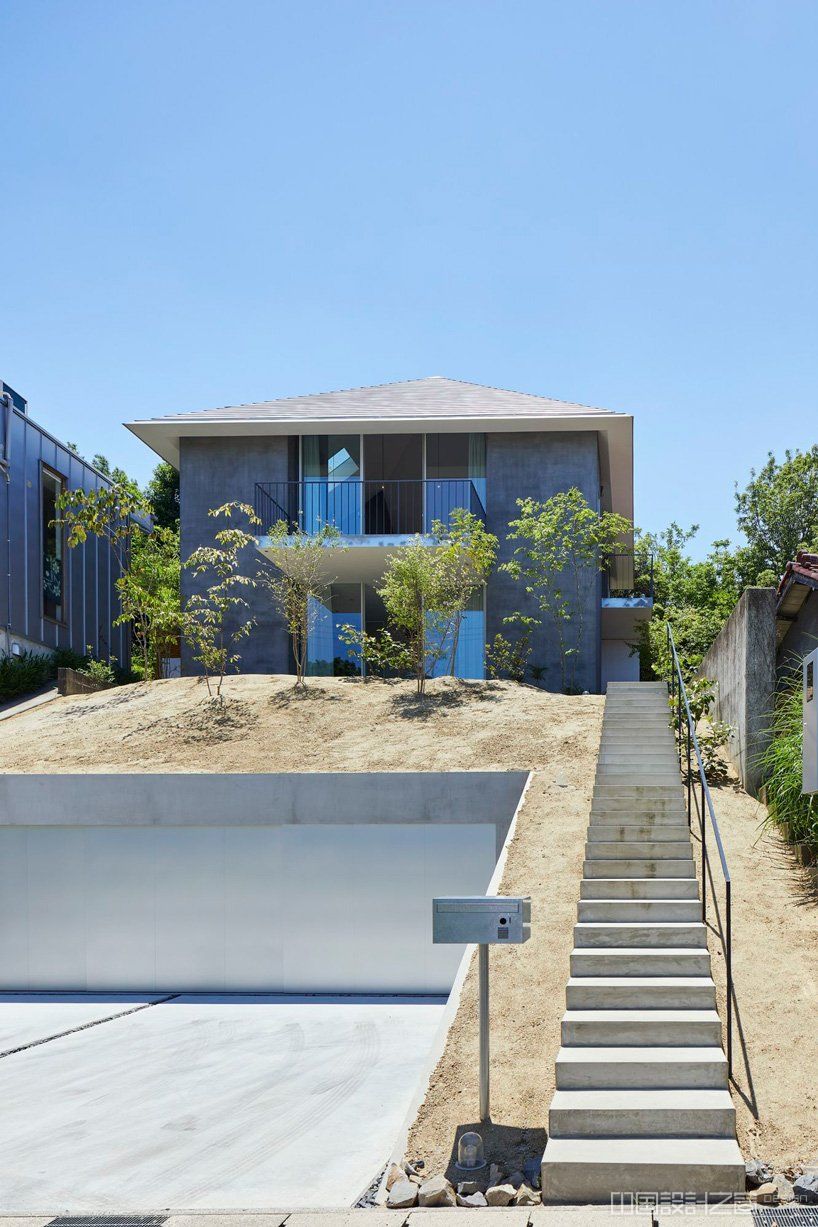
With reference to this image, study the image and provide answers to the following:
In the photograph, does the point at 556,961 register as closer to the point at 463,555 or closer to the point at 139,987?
the point at 139,987

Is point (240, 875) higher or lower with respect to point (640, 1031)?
lower

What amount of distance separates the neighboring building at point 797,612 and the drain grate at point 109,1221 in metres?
7.77

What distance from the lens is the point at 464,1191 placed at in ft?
18.3

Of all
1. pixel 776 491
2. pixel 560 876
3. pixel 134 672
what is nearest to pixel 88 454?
pixel 134 672

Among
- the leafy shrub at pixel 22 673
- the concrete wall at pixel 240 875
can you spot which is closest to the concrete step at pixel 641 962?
the concrete wall at pixel 240 875

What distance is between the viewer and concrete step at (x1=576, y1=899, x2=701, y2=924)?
8.25 meters

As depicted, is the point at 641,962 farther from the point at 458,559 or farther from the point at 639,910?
the point at 458,559

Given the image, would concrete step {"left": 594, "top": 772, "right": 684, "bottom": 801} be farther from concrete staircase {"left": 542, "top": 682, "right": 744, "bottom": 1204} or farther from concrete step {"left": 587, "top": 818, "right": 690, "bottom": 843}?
concrete step {"left": 587, "top": 818, "right": 690, "bottom": 843}

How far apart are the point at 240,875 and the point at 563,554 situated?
8836 millimetres

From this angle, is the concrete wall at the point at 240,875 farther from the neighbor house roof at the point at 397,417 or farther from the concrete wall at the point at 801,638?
the neighbor house roof at the point at 397,417

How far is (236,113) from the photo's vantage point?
1223cm

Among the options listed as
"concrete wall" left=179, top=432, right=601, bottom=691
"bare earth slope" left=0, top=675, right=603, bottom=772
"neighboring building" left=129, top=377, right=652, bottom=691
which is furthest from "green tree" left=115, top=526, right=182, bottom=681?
"bare earth slope" left=0, top=675, right=603, bottom=772

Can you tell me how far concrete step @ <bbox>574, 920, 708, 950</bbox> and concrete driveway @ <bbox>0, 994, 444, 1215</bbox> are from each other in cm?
177

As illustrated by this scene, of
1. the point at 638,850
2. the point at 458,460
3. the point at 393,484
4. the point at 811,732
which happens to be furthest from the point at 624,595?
the point at 811,732
